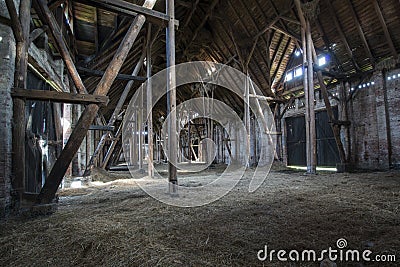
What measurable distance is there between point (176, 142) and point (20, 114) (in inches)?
102

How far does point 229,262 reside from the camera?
1675mm

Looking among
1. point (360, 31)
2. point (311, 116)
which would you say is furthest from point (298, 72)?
→ point (311, 116)

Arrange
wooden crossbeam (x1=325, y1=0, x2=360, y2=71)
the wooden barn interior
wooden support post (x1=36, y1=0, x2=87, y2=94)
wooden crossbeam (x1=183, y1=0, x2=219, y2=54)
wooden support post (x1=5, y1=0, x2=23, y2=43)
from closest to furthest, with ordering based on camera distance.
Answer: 1. the wooden barn interior
2. wooden support post (x1=5, y1=0, x2=23, y2=43)
3. wooden support post (x1=36, y1=0, x2=87, y2=94)
4. wooden crossbeam (x1=325, y1=0, x2=360, y2=71)
5. wooden crossbeam (x1=183, y1=0, x2=219, y2=54)

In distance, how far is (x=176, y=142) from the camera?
4.64 meters

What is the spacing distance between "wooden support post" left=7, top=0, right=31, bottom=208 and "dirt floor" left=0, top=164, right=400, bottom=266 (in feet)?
1.84

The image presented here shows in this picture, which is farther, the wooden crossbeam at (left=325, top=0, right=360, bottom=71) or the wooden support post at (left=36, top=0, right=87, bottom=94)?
the wooden crossbeam at (left=325, top=0, right=360, bottom=71)

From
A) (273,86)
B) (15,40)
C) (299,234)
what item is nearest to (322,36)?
(273,86)

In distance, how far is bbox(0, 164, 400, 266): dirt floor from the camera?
1771mm

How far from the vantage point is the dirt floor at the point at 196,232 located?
5.81 ft

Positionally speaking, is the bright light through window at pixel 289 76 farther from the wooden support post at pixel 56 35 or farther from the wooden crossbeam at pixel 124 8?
the wooden support post at pixel 56 35

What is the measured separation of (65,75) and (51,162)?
106 inches

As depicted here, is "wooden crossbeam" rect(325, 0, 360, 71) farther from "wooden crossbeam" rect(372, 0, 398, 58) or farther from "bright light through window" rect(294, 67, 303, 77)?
"bright light through window" rect(294, 67, 303, 77)


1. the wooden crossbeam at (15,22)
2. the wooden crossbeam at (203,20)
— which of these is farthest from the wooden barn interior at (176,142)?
the wooden crossbeam at (203,20)

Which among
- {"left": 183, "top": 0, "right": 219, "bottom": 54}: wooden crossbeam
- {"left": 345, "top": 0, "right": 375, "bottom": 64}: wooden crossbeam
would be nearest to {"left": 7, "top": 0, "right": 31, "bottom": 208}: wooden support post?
{"left": 183, "top": 0, "right": 219, "bottom": 54}: wooden crossbeam
